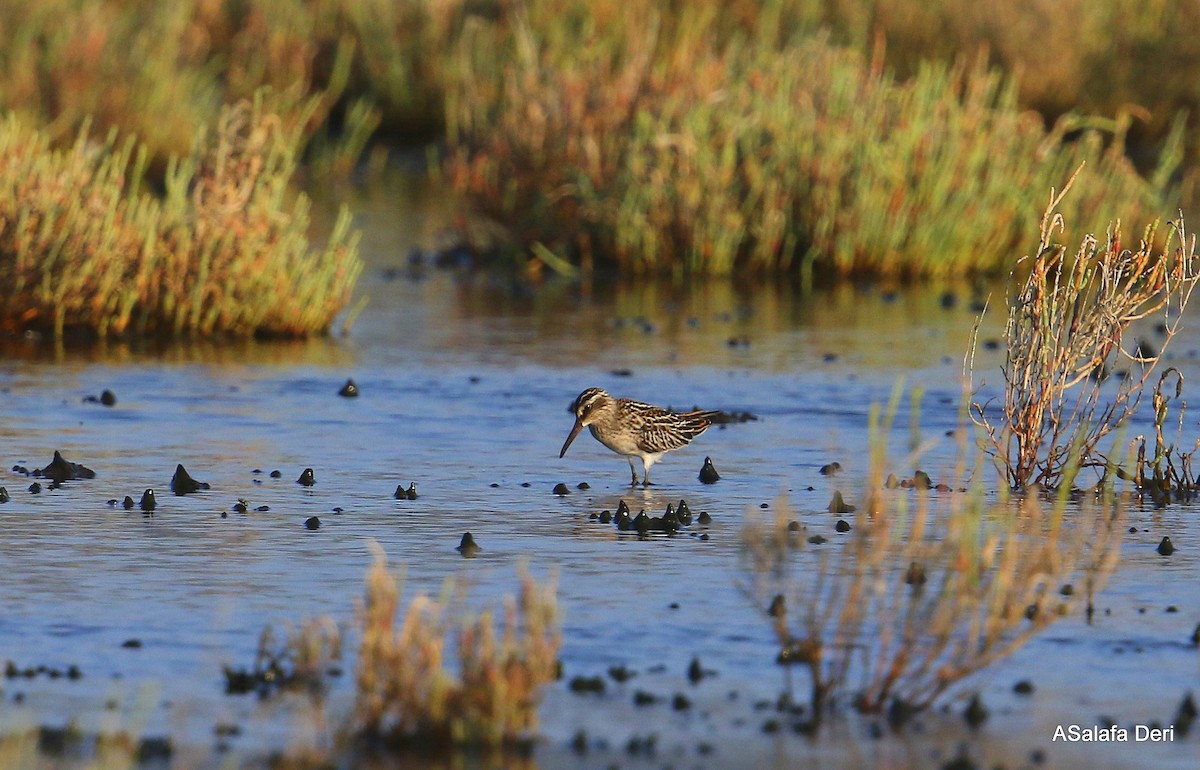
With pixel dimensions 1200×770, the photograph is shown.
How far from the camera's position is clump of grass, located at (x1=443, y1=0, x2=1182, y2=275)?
21828 mm

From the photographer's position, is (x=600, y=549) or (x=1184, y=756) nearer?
(x=1184, y=756)

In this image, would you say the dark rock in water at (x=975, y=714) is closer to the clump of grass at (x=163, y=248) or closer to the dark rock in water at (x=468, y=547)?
the dark rock in water at (x=468, y=547)

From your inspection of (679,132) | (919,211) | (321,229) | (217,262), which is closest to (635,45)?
(679,132)

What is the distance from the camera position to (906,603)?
364 inches

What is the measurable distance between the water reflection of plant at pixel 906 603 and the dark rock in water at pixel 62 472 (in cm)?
390

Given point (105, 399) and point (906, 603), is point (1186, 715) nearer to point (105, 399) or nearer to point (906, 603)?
→ point (906, 603)

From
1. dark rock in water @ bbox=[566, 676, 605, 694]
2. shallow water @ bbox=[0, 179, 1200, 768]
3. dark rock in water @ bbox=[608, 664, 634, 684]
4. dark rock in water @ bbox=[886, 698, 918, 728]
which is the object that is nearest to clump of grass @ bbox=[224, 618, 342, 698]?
shallow water @ bbox=[0, 179, 1200, 768]

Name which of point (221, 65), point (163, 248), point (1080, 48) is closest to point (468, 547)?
point (163, 248)

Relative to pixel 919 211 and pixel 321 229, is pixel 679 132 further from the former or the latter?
pixel 321 229

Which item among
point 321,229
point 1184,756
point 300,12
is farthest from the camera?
point 300,12

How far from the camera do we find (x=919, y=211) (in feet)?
72.5

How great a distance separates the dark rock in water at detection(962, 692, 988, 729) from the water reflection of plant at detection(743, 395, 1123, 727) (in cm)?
10

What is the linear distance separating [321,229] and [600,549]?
52.0 feet

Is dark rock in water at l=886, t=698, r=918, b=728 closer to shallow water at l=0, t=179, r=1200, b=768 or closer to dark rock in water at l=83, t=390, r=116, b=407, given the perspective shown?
shallow water at l=0, t=179, r=1200, b=768
